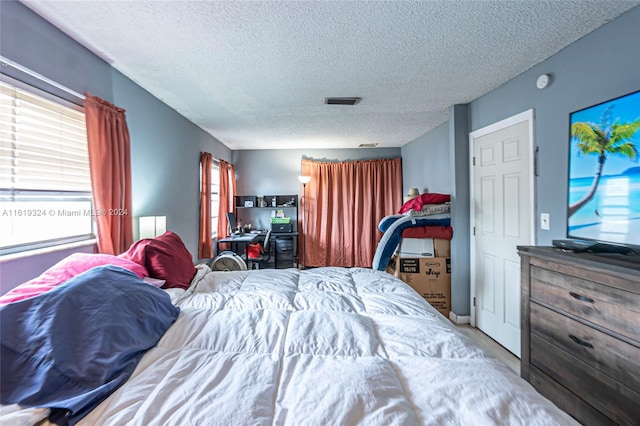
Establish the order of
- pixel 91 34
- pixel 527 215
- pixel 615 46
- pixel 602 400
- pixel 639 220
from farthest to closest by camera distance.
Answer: pixel 527 215 → pixel 91 34 → pixel 615 46 → pixel 639 220 → pixel 602 400

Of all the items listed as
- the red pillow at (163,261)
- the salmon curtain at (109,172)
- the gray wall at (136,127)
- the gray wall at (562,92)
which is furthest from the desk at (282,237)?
the gray wall at (562,92)

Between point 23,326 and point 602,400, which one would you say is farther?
point 602,400

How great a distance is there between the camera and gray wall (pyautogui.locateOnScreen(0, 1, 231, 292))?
1.36 m

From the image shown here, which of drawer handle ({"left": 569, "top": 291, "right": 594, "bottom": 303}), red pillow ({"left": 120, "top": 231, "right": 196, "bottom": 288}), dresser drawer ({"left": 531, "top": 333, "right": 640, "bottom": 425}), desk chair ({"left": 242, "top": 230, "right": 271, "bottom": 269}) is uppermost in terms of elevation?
red pillow ({"left": 120, "top": 231, "right": 196, "bottom": 288})

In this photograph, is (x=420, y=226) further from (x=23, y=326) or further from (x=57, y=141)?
(x=57, y=141)

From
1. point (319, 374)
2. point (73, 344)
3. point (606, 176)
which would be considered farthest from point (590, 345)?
point (73, 344)

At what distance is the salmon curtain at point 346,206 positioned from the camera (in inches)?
190

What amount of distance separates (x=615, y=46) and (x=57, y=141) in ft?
11.6

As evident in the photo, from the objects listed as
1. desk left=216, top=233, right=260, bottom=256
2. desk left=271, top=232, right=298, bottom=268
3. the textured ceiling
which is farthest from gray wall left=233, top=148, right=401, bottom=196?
the textured ceiling

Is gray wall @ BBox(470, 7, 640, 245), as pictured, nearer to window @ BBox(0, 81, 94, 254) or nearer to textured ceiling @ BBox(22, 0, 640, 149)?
textured ceiling @ BBox(22, 0, 640, 149)

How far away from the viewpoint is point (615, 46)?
58.3 inches

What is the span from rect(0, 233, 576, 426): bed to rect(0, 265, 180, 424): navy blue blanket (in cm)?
2

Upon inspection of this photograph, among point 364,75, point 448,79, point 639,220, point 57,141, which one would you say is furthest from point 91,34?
point 639,220

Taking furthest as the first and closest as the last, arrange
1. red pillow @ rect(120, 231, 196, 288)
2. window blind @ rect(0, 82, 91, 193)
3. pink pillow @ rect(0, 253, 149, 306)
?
red pillow @ rect(120, 231, 196, 288) < window blind @ rect(0, 82, 91, 193) < pink pillow @ rect(0, 253, 149, 306)
